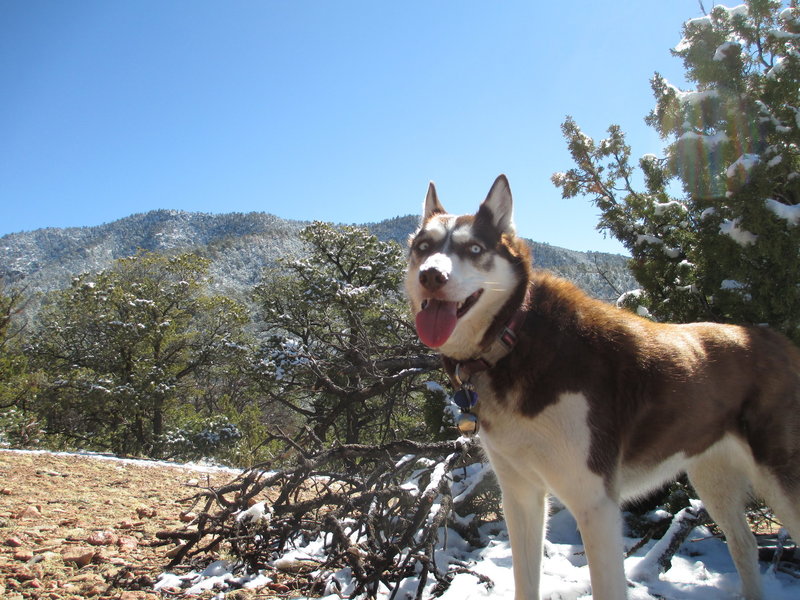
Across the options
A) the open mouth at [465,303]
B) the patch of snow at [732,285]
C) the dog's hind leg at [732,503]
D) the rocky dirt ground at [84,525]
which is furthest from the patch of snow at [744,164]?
the rocky dirt ground at [84,525]

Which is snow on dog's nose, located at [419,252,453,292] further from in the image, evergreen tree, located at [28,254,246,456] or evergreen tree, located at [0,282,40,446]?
evergreen tree, located at [28,254,246,456]

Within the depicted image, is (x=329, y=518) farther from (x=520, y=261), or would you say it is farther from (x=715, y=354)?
(x=715, y=354)

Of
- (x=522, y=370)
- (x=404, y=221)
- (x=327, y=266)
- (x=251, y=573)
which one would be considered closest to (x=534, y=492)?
(x=522, y=370)

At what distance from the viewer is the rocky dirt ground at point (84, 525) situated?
3041 millimetres

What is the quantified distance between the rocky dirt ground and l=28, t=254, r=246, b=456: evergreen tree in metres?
10.8

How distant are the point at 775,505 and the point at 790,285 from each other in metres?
2.15

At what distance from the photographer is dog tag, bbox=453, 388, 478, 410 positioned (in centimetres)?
245

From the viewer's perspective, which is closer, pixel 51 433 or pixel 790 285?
pixel 790 285

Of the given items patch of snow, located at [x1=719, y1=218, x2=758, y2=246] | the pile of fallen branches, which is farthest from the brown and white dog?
patch of snow, located at [x1=719, y1=218, x2=758, y2=246]

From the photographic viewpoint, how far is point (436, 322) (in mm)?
2387

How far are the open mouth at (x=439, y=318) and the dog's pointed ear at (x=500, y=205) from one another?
22.9 inches

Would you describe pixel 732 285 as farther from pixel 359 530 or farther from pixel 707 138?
pixel 359 530

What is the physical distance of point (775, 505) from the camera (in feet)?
8.77

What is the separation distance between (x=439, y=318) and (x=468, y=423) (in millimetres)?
523
